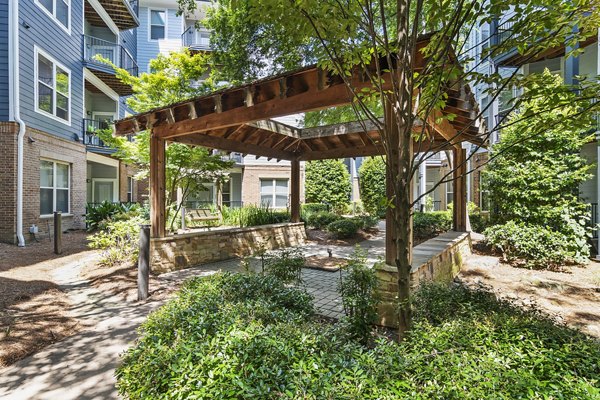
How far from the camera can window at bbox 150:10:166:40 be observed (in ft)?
60.2

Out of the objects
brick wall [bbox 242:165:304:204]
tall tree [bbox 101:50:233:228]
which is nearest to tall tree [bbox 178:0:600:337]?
tall tree [bbox 101:50:233:228]

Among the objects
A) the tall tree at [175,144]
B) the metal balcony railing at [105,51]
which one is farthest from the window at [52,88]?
the tall tree at [175,144]

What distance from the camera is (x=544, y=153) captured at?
743 centimetres

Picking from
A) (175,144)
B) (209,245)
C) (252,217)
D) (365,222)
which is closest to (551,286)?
(209,245)

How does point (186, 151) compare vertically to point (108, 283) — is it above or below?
above

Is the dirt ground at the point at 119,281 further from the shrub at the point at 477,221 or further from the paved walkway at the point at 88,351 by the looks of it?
the shrub at the point at 477,221

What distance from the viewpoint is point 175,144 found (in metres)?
8.72

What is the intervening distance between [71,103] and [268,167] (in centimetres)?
1009

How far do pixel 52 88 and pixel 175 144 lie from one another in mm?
5922

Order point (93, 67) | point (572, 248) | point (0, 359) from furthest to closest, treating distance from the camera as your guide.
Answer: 1. point (93, 67)
2. point (572, 248)
3. point (0, 359)

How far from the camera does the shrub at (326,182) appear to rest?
19.2 m

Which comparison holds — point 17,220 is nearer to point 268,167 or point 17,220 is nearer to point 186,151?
point 186,151

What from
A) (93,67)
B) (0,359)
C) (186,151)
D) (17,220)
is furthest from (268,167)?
(0,359)

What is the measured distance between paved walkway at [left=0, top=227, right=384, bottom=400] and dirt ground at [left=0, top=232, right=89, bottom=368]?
0.17 m
